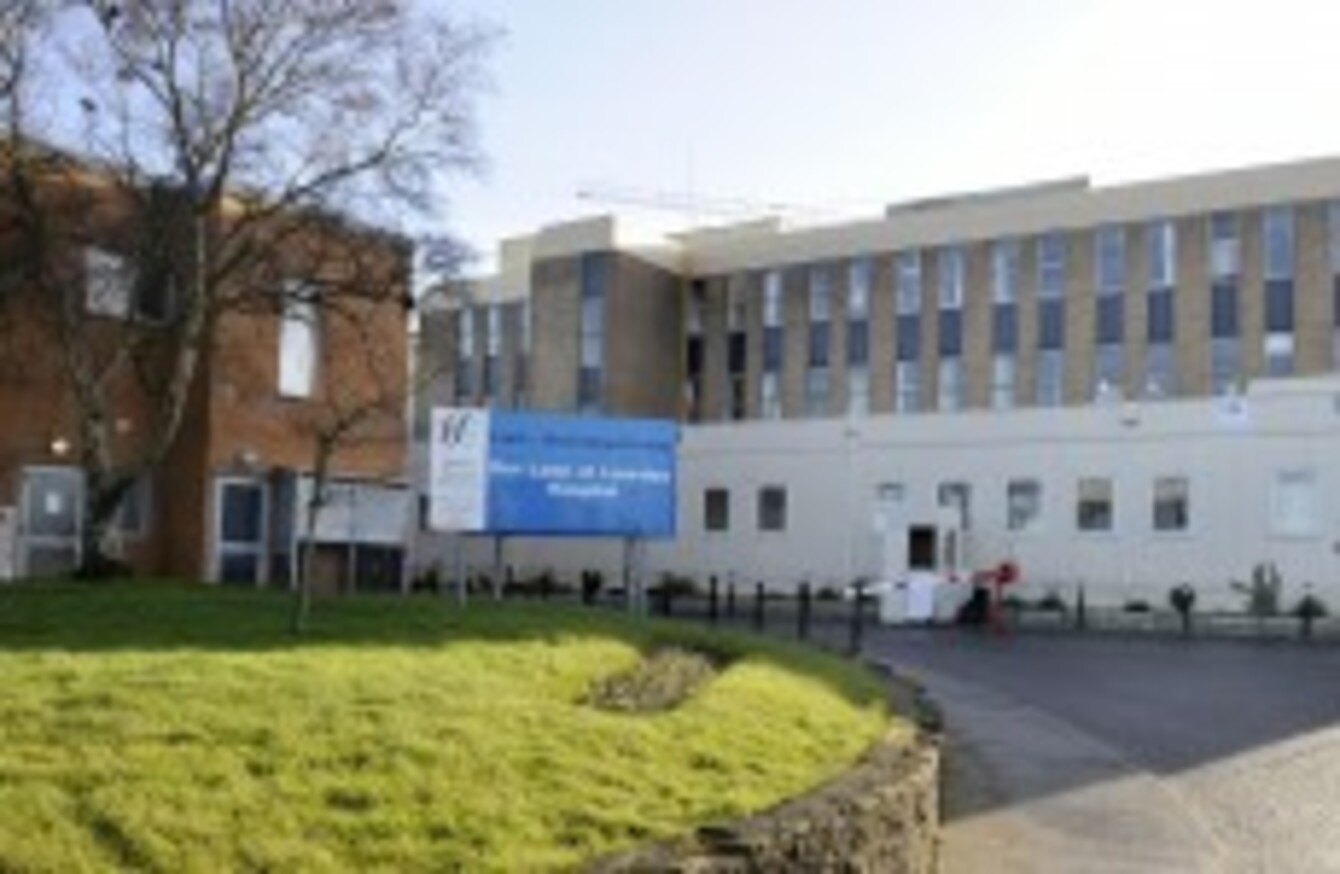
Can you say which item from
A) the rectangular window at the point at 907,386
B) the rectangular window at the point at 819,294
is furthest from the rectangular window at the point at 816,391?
the rectangular window at the point at 907,386

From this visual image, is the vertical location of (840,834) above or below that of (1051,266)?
below

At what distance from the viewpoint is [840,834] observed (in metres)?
9.80

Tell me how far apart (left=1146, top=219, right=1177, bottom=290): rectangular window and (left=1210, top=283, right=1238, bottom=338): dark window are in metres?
1.39

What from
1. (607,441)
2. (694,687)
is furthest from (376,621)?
(607,441)

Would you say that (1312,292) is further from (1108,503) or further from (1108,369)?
(1108,503)

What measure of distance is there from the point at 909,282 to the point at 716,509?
593 inches

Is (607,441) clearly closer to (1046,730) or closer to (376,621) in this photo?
(1046,730)

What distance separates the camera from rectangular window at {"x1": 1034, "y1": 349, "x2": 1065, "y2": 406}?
63.7 meters

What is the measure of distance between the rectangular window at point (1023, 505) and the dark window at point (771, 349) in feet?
74.8

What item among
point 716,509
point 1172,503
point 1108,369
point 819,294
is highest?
point 819,294

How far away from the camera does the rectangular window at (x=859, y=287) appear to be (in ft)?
224

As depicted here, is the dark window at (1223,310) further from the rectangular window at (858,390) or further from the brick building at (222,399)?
the brick building at (222,399)

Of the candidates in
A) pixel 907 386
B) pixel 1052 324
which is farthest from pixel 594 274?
pixel 1052 324

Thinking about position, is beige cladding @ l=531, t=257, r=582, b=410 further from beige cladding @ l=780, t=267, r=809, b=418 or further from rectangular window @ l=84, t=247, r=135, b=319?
rectangular window @ l=84, t=247, r=135, b=319
